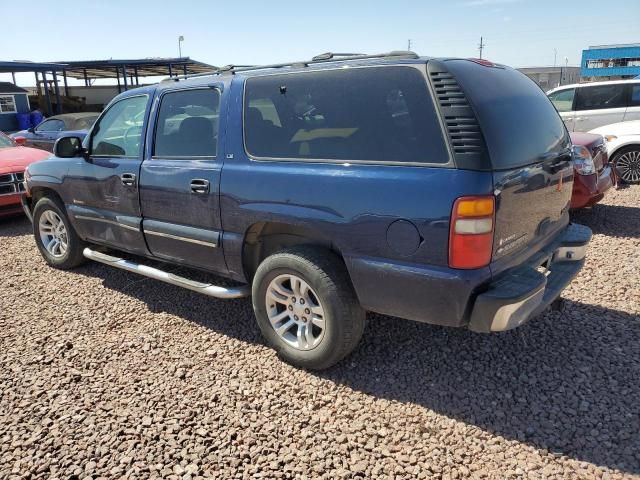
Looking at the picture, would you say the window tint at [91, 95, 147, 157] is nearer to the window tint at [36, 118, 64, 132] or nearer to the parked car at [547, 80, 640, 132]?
the parked car at [547, 80, 640, 132]

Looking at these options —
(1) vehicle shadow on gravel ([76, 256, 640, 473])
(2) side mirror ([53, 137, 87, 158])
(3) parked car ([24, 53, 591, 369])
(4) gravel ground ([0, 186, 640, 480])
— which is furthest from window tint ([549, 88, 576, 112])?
(2) side mirror ([53, 137, 87, 158])

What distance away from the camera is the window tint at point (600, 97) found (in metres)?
9.61

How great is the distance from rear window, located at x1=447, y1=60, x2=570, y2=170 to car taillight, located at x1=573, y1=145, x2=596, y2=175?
2.78m

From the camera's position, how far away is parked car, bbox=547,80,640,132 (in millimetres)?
9539

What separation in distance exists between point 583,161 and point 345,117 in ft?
13.7

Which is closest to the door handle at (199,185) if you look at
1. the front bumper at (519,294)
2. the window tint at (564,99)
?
the front bumper at (519,294)

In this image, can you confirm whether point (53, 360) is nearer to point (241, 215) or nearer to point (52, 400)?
point (52, 400)

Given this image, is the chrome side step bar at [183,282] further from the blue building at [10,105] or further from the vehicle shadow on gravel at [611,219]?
the blue building at [10,105]

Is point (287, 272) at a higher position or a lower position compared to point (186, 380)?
higher

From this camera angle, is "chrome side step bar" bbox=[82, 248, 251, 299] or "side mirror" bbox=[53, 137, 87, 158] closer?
"chrome side step bar" bbox=[82, 248, 251, 299]

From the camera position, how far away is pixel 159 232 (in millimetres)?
3951

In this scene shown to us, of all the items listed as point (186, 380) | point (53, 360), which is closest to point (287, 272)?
point (186, 380)

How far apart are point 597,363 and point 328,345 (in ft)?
5.87

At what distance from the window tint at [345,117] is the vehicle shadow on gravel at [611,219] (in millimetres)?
4440
